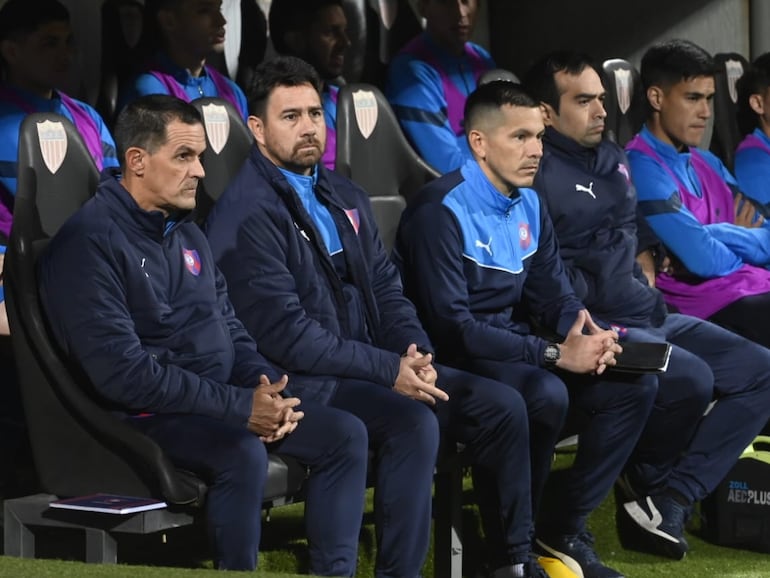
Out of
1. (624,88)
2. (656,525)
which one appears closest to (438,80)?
(624,88)

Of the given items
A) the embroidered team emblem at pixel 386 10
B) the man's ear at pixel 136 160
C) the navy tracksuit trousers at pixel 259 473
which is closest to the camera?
the navy tracksuit trousers at pixel 259 473

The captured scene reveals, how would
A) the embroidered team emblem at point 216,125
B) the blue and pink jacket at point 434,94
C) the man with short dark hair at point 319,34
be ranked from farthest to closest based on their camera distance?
the man with short dark hair at point 319,34, the blue and pink jacket at point 434,94, the embroidered team emblem at point 216,125

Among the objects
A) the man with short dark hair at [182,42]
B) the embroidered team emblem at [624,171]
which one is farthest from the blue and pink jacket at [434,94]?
the man with short dark hair at [182,42]

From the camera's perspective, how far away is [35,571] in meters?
2.53

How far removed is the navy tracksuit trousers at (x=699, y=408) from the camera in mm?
4531

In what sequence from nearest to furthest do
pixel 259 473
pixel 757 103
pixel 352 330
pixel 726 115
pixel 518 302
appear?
pixel 259 473
pixel 352 330
pixel 518 302
pixel 757 103
pixel 726 115

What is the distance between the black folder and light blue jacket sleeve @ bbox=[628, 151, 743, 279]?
30.4 inches

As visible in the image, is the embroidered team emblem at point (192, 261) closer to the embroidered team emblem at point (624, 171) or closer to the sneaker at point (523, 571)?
the sneaker at point (523, 571)

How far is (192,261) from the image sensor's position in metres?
3.63

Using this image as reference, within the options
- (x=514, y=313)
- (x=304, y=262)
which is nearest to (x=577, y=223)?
(x=514, y=313)

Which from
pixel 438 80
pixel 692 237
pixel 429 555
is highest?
pixel 438 80

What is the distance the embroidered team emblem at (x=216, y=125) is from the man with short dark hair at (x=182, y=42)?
64cm

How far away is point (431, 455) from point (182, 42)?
1.77 meters

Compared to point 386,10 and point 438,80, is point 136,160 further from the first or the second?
point 386,10
